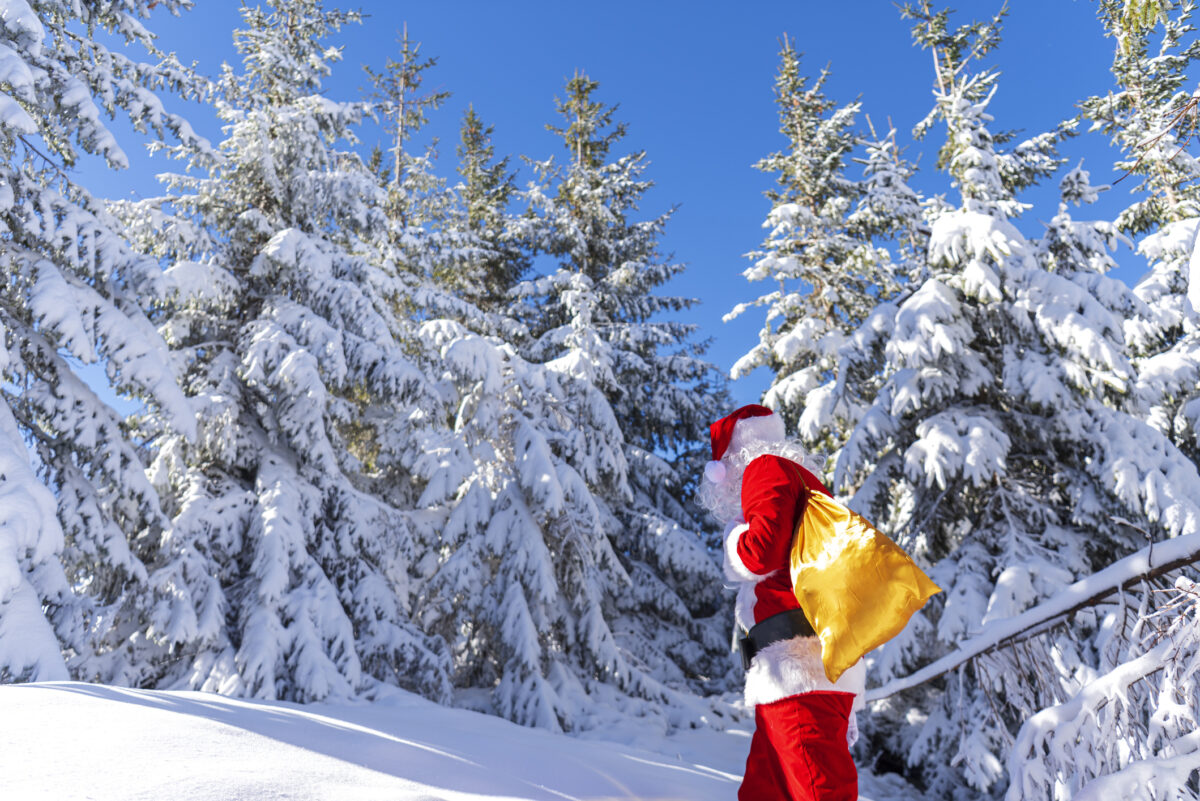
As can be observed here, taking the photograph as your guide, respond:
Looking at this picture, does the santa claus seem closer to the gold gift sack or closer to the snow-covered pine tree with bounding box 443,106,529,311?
the gold gift sack

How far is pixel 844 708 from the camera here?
2.68 metres

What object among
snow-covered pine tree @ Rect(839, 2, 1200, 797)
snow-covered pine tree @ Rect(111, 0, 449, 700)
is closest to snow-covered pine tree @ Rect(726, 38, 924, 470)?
snow-covered pine tree @ Rect(839, 2, 1200, 797)

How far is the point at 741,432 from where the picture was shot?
346 centimetres

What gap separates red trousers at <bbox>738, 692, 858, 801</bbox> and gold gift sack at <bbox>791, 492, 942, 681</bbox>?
288mm

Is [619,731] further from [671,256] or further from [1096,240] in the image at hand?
[671,256]

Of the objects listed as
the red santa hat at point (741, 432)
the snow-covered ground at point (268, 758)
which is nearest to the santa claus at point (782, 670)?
the red santa hat at point (741, 432)

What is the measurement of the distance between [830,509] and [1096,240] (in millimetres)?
8770

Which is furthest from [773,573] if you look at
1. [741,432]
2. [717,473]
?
[741,432]

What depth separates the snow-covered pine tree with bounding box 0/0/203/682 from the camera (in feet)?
19.3

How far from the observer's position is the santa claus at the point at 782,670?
2.51 meters

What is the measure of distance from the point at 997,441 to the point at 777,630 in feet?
22.5

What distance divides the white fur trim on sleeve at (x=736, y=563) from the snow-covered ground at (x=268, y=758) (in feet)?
4.20

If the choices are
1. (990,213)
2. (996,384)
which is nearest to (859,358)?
(996,384)

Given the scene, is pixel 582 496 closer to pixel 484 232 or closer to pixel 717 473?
pixel 717 473
